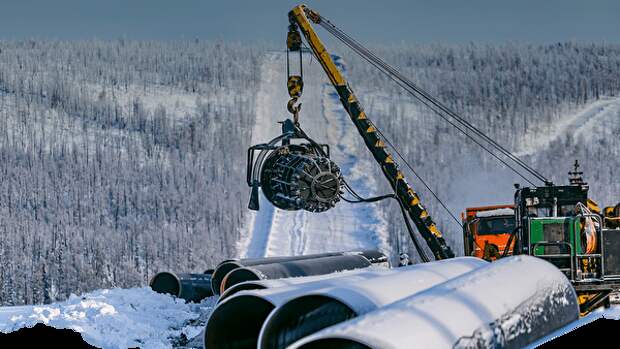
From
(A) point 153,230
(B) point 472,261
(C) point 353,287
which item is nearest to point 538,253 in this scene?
(B) point 472,261

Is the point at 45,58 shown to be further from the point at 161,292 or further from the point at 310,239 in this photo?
the point at 161,292

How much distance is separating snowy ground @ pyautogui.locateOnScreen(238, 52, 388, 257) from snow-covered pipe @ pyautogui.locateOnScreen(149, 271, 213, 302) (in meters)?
27.2

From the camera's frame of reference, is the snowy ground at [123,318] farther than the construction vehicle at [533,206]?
Yes

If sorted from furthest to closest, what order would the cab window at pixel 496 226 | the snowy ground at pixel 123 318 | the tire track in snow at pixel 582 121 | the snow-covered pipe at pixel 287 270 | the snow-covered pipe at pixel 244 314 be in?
the tire track in snow at pixel 582 121
the cab window at pixel 496 226
the snow-covered pipe at pixel 287 270
the snowy ground at pixel 123 318
the snow-covered pipe at pixel 244 314

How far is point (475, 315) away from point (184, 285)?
14976 millimetres

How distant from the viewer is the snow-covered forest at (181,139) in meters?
68.4

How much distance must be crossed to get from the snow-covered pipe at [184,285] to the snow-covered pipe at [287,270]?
358 cm

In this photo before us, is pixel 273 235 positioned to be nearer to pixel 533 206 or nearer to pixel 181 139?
pixel 533 206

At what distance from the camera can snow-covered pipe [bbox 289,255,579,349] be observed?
5668 mm

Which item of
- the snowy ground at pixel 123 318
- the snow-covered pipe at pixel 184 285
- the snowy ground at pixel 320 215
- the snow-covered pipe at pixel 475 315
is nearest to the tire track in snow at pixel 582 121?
the snowy ground at pixel 320 215

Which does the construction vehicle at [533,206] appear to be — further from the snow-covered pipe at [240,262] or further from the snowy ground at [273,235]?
the snow-covered pipe at [240,262]

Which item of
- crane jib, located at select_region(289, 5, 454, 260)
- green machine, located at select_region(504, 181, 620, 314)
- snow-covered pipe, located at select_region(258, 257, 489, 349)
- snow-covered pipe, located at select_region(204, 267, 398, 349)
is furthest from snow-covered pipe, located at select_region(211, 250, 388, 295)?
snow-covered pipe, located at select_region(258, 257, 489, 349)

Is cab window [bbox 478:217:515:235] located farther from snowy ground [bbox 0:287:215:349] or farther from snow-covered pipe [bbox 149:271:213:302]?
snowy ground [bbox 0:287:215:349]

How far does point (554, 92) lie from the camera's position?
4508 inches
